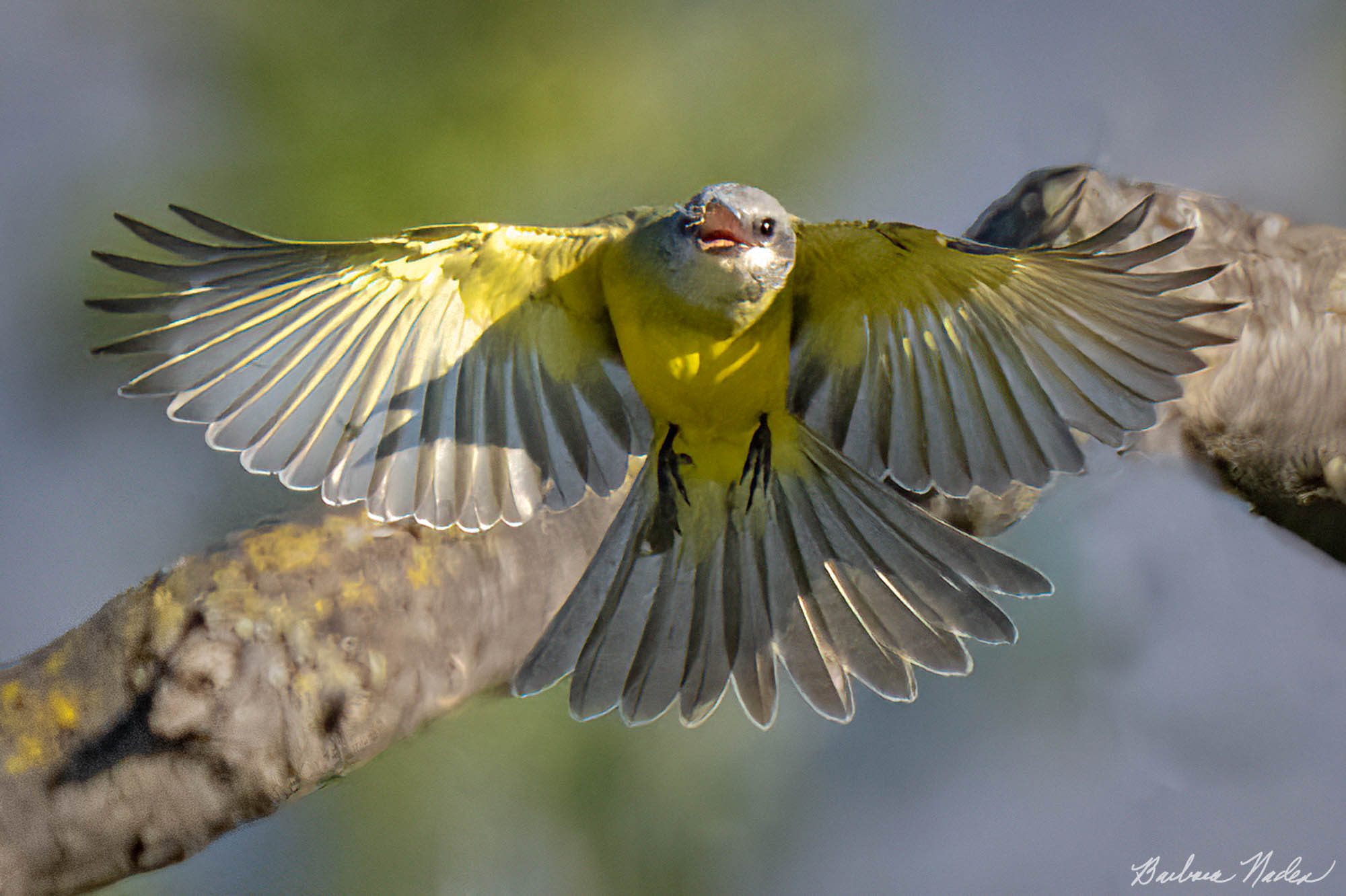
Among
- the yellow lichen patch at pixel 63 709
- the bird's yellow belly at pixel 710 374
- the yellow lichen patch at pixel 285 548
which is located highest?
the bird's yellow belly at pixel 710 374

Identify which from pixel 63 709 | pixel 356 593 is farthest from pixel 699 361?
pixel 63 709

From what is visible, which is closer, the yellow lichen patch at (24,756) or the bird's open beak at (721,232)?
the yellow lichen patch at (24,756)

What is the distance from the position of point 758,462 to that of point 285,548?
138cm

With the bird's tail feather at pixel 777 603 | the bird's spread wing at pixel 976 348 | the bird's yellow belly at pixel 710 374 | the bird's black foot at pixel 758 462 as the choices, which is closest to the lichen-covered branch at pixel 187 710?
the bird's tail feather at pixel 777 603

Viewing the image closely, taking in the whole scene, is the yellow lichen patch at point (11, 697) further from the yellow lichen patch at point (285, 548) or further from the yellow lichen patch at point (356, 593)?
the yellow lichen patch at point (356, 593)

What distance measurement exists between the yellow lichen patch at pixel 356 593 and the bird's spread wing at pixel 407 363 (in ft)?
0.88

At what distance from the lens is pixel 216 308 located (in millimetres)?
2922

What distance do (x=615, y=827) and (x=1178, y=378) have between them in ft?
15.5

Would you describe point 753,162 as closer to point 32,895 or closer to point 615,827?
point 615,827

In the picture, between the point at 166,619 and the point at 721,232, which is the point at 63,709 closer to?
the point at 166,619

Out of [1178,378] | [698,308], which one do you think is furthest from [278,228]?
[1178,378]

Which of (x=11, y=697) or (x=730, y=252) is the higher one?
(x=730, y=252)

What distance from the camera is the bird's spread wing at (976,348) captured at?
8.70ft

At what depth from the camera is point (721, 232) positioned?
9.52ft
